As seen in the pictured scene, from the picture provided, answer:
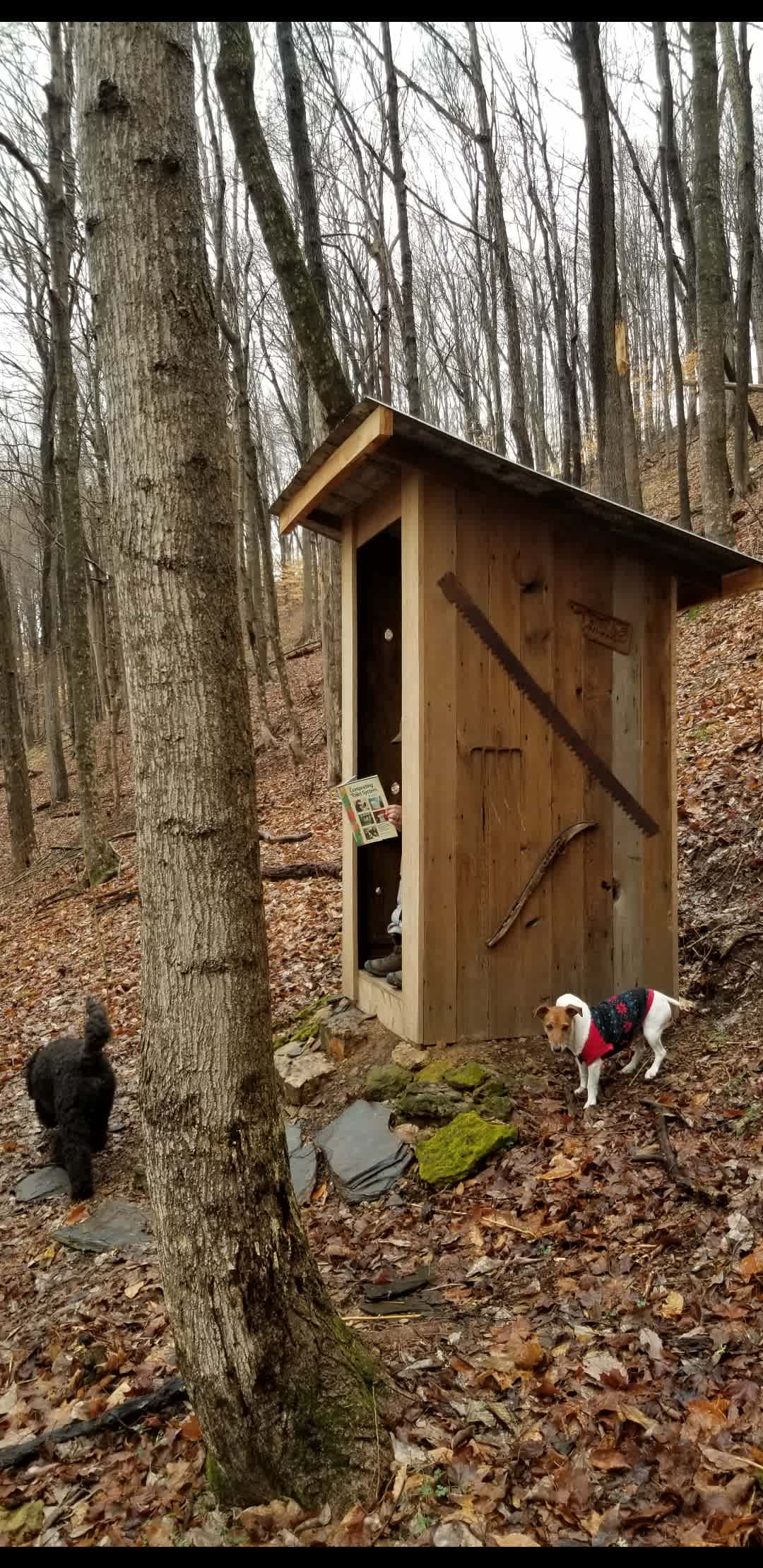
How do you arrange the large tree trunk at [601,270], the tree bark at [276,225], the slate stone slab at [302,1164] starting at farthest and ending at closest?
the large tree trunk at [601,270], the tree bark at [276,225], the slate stone slab at [302,1164]

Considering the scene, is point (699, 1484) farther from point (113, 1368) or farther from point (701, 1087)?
point (701, 1087)

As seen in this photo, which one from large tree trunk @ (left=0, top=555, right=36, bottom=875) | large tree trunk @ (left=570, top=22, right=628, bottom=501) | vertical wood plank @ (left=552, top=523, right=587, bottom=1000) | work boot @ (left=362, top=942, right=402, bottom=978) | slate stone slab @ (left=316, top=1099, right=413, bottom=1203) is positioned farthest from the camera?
large tree trunk @ (left=0, top=555, right=36, bottom=875)

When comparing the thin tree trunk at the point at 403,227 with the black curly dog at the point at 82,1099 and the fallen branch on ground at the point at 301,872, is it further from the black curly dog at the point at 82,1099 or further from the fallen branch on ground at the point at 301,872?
the black curly dog at the point at 82,1099

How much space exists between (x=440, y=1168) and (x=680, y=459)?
13.2 m

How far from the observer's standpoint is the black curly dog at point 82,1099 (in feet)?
15.5

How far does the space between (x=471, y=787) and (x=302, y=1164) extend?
7.07ft

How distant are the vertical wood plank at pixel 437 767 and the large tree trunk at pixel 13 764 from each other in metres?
11.1

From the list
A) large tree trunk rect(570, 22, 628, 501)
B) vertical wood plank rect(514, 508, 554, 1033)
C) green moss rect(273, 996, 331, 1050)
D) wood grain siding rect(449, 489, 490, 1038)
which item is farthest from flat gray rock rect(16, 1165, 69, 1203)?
large tree trunk rect(570, 22, 628, 501)

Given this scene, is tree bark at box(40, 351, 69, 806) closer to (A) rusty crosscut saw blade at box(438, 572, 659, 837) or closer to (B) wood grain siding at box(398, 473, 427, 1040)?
(B) wood grain siding at box(398, 473, 427, 1040)

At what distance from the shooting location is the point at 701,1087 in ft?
14.2

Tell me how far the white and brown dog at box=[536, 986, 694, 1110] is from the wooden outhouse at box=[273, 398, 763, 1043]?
0.59 m

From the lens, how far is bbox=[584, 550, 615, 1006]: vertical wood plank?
5223mm

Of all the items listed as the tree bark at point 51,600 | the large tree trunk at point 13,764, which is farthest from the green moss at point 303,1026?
the tree bark at point 51,600
